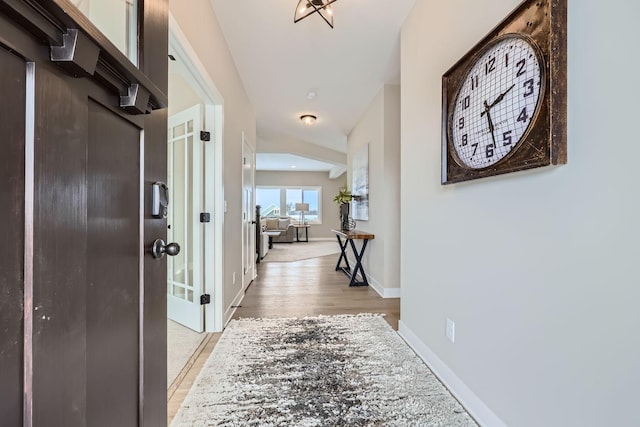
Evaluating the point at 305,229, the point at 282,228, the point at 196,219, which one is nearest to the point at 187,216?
the point at 196,219

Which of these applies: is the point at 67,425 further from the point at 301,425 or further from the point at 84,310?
the point at 301,425

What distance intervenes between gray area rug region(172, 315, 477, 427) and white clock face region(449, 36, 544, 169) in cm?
125

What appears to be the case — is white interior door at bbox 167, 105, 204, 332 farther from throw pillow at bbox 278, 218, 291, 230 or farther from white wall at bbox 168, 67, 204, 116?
throw pillow at bbox 278, 218, 291, 230

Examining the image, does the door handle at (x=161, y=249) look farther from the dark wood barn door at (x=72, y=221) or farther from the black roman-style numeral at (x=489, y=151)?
the black roman-style numeral at (x=489, y=151)

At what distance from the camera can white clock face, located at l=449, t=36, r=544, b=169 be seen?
1154 mm

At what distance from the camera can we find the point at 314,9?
222 centimetres

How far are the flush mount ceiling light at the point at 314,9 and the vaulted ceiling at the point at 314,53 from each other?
2.6 inches

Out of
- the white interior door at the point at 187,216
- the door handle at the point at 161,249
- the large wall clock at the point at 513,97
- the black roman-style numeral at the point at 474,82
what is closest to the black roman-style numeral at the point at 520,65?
the large wall clock at the point at 513,97

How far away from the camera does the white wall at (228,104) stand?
6.44 ft

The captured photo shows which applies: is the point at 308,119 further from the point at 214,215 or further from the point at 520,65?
the point at 520,65

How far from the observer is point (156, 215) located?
936mm

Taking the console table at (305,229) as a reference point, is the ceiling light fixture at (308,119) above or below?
above

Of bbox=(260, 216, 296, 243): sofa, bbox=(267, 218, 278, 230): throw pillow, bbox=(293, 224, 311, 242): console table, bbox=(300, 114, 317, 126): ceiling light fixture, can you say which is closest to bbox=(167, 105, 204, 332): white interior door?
bbox=(300, 114, 317, 126): ceiling light fixture

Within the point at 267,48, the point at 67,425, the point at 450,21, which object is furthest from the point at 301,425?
the point at 267,48
